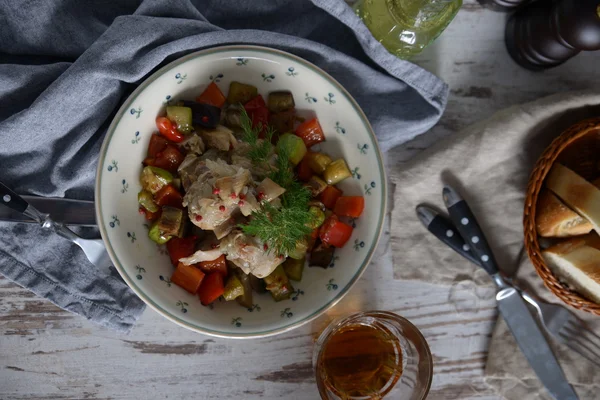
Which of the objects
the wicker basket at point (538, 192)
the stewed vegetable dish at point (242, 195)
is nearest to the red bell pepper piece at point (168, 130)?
the stewed vegetable dish at point (242, 195)

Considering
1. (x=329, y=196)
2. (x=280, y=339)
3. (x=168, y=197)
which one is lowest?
(x=280, y=339)

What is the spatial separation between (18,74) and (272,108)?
978 mm

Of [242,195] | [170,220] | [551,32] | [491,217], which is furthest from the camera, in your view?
[491,217]

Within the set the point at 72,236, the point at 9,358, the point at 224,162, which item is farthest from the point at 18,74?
the point at 9,358

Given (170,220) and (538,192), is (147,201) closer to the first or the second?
(170,220)

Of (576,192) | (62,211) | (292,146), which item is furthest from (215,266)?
(576,192)

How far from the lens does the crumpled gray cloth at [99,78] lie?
6.32 feet

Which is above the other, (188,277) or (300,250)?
(300,250)

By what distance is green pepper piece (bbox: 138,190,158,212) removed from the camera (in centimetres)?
199

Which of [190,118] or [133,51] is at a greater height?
[133,51]

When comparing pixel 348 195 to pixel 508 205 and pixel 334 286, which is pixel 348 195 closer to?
pixel 334 286

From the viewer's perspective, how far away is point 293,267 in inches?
80.7

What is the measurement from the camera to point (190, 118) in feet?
6.54

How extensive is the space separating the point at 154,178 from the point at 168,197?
91 mm
